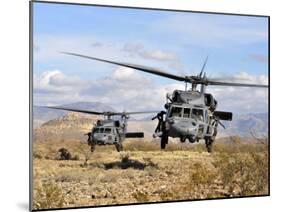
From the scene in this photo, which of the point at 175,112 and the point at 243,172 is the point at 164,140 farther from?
the point at 243,172

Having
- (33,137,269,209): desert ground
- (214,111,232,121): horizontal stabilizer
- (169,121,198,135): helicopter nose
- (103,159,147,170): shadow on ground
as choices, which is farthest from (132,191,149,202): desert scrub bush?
(214,111,232,121): horizontal stabilizer

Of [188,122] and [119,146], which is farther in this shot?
[188,122]

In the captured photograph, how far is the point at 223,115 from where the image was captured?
512 centimetres

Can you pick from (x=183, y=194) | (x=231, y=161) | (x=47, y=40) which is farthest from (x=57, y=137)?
(x=231, y=161)

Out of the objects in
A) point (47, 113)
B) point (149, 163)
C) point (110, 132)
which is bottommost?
point (149, 163)

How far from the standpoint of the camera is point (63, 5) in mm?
4664

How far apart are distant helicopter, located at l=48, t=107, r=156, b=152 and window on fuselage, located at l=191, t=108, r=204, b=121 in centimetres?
44

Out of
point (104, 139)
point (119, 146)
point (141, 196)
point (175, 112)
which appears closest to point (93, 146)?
point (104, 139)

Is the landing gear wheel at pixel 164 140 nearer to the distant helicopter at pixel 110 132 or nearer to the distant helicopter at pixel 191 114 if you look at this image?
the distant helicopter at pixel 191 114

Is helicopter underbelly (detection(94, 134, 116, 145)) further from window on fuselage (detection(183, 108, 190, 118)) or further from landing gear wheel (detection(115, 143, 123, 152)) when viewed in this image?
window on fuselage (detection(183, 108, 190, 118))

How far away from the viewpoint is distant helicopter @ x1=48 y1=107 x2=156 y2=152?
473cm

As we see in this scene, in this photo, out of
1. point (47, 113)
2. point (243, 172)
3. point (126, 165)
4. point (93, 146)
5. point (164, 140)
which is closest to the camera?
point (47, 113)

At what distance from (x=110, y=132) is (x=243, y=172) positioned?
48.9 inches

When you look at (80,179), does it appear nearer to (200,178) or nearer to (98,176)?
(98,176)
